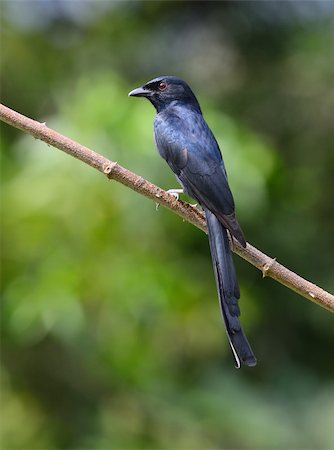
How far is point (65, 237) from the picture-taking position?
4.93 metres

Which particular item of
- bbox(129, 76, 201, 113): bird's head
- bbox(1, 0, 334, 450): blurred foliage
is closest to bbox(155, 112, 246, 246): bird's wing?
bbox(129, 76, 201, 113): bird's head

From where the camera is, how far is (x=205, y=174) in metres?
3.40

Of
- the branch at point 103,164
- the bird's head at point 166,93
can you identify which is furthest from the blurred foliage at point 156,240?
the branch at point 103,164

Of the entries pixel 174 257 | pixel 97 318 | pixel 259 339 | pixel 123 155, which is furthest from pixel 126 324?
pixel 259 339

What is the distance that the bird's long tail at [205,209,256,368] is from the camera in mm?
2748

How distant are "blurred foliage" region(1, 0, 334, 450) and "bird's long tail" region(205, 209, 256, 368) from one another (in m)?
1.54

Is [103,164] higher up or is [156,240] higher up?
[156,240]

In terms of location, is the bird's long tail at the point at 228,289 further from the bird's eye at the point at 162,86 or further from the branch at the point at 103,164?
the bird's eye at the point at 162,86

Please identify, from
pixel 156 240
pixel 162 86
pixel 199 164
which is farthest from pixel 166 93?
pixel 156 240

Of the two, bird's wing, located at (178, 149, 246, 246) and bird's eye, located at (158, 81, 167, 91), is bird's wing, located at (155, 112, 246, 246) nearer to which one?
bird's wing, located at (178, 149, 246, 246)

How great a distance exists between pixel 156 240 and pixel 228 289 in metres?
2.17

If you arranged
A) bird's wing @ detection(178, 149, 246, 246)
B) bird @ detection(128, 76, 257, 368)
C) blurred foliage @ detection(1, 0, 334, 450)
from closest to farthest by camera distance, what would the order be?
bird @ detection(128, 76, 257, 368)
bird's wing @ detection(178, 149, 246, 246)
blurred foliage @ detection(1, 0, 334, 450)

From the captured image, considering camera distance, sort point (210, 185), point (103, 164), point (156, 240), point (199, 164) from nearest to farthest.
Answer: point (103, 164) → point (210, 185) → point (199, 164) → point (156, 240)

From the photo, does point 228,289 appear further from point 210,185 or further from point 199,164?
point 199,164
